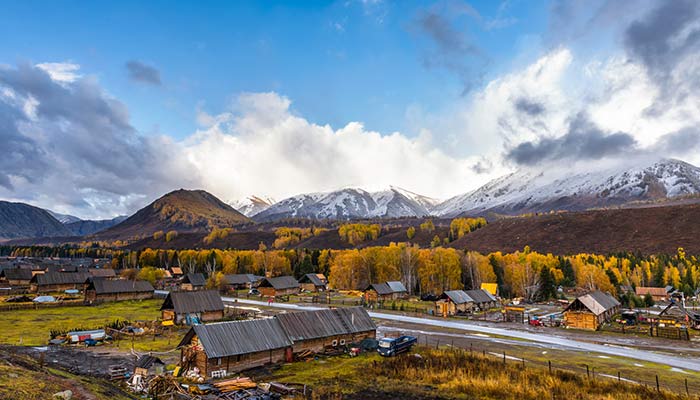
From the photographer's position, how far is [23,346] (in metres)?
43.6

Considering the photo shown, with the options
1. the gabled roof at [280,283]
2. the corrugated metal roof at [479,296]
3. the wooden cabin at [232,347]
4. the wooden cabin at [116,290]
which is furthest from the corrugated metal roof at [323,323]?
the wooden cabin at [116,290]

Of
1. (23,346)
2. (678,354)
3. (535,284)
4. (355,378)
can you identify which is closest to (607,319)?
(678,354)

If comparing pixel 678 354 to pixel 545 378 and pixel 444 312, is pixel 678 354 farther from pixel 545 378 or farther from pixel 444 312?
pixel 444 312

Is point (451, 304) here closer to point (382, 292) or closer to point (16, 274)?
point (382, 292)

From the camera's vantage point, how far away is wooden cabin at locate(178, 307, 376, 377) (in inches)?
1352

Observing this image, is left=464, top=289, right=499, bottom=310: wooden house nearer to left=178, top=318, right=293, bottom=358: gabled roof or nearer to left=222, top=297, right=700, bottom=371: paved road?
left=222, top=297, right=700, bottom=371: paved road

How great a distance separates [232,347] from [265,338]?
3.74 metres

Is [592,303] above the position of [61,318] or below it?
above

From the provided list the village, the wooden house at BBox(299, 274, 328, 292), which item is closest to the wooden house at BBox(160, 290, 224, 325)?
the village

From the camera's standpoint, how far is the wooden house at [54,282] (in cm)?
10100

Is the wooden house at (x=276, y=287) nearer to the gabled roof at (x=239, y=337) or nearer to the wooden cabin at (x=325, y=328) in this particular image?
the wooden cabin at (x=325, y=328)

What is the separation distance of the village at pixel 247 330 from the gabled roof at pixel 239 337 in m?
0.10

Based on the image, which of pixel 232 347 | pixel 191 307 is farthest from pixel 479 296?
pixel 232 347

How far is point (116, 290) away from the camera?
8662 centimetres
